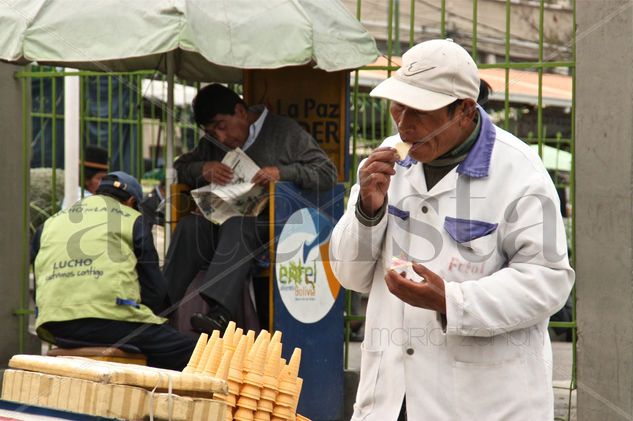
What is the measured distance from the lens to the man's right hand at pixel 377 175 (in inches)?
130

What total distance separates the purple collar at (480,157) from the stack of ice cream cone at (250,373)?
143 cm

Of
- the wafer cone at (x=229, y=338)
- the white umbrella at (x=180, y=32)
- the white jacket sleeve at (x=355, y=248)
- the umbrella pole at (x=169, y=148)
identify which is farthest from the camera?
the umbrella pole at (x=169, y=148)

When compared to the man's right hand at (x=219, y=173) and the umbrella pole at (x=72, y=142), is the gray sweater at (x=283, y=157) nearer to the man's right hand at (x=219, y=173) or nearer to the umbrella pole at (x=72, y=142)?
the man's right hand at (x=219, y=173)

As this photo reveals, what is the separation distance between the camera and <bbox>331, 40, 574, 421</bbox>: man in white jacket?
328 centimetres

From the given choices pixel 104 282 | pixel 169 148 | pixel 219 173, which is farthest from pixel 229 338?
pixel 169 148

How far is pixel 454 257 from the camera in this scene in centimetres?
339

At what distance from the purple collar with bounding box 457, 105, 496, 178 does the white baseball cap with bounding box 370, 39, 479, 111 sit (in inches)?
5.7

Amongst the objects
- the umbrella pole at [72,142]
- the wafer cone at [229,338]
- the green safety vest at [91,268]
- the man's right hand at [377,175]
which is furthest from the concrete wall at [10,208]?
the man's right hand at [377,175]

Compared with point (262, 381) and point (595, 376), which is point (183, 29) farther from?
point (595, 376)

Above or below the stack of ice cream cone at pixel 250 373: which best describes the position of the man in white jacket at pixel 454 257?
above

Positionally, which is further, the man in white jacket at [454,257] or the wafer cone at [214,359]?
the wafer cone at [214,359]

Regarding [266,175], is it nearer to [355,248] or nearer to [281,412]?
[281,412]

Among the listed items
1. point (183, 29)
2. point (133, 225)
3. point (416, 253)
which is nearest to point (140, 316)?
point (133, 225)

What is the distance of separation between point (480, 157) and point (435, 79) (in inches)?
11.1
